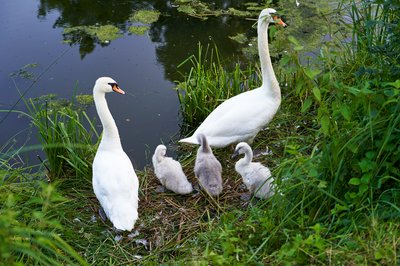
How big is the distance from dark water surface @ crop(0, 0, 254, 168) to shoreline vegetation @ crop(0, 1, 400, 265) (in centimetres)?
103

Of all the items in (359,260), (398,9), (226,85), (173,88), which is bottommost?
(173,88)

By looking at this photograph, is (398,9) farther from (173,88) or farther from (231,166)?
(173,88)

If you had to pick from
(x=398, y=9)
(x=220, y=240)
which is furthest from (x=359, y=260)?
(x=398, y=9)

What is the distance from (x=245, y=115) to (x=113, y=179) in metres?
1.29

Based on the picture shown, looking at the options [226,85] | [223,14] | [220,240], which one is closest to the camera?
[220,240]

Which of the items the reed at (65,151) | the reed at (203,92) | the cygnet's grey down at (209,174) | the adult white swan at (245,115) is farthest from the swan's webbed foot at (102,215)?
the reed at (203,92)

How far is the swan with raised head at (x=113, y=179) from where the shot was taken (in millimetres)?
3990

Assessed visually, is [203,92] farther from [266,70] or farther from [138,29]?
[138,29]

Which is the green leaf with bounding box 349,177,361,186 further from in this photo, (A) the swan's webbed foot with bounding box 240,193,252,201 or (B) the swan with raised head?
(B) the swan with raised head

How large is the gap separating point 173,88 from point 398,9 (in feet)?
11.2

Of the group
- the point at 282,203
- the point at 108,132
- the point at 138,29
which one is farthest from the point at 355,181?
the point at 138,29

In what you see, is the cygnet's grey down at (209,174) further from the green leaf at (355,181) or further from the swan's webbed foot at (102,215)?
the green leaf at (355,181)

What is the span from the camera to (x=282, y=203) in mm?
3334

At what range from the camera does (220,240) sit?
3.34 m
